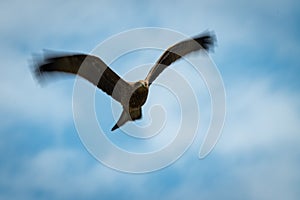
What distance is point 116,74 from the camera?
22.2 meters

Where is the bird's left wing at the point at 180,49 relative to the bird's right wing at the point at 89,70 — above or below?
above

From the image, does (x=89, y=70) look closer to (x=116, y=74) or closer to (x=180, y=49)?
(x=116, y=74)

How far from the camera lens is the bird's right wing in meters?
20.7

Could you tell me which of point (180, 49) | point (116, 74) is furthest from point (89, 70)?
point (180, 49)

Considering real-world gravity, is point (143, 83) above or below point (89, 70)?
below

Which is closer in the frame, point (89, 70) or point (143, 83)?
point (89, 70)

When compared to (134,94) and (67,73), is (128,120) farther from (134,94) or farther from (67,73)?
(67,73)

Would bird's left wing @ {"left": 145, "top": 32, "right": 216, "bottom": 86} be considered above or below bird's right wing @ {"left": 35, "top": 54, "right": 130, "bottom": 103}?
above

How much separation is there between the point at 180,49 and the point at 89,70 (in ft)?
11.4

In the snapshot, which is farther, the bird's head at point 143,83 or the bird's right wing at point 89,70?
the bird's head at point 143,83

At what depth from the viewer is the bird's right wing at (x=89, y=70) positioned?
67.9ft

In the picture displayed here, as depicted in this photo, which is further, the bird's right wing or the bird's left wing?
the bird's left wing

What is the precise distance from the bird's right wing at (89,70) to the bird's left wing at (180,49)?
1.31 meters

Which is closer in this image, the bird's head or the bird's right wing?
the bird's right wing
